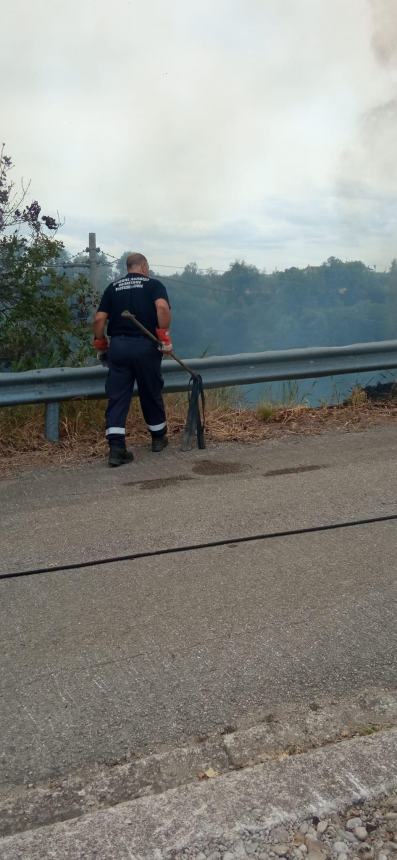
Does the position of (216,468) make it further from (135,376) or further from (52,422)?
(52,422)

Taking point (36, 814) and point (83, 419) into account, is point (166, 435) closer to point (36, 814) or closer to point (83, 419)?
point (83, 419)

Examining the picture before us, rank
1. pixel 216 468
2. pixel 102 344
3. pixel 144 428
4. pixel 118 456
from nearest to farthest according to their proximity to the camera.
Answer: pixel 216 468 < pixel 118 456 < pixel 102 344 < pixel 144 428

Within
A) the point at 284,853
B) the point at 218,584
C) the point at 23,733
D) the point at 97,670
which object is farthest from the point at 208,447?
the point at 284,853

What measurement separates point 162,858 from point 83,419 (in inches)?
224

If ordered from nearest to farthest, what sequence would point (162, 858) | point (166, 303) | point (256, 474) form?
point (162, 858), point (256, 474), point (166, 303)

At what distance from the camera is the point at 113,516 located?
17.5 feet

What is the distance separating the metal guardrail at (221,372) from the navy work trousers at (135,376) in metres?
0.40

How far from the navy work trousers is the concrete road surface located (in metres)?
1.01

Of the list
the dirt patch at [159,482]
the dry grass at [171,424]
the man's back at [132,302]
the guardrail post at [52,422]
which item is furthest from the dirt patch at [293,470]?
the guardrail post at [52,422]

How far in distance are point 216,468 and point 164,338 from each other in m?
1.28

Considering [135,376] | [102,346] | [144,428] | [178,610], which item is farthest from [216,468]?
[178,610]

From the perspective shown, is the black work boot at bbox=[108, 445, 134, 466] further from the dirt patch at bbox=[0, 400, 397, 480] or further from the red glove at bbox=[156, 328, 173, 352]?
the red glove at bbox=[156, 328, 173, 352]

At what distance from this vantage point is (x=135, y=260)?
7.30 m

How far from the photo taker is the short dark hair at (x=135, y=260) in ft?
23.9
